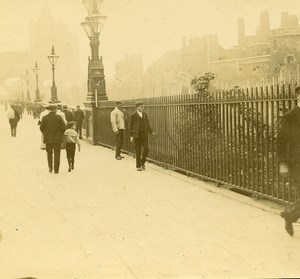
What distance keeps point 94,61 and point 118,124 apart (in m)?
5.81

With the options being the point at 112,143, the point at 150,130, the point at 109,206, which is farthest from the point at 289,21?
the point at 109,206

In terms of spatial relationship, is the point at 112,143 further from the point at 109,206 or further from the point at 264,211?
the point at 264,211

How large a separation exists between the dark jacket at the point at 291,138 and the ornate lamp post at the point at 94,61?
1420 centimetres

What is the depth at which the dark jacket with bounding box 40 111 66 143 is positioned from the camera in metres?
12.4

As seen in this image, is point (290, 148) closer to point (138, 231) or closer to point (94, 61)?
point (138, 231)

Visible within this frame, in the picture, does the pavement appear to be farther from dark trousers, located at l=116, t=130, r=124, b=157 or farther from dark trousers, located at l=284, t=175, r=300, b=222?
dark trousers, located at l=116, t=130, r=124, b=157

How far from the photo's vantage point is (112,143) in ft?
58.6

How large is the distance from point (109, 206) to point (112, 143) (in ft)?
31.2

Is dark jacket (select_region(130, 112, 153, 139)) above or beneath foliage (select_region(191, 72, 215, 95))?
beneath

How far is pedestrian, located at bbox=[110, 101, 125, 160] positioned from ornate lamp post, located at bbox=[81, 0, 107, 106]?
188 inches

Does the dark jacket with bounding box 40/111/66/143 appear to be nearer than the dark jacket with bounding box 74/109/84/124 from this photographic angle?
Yes

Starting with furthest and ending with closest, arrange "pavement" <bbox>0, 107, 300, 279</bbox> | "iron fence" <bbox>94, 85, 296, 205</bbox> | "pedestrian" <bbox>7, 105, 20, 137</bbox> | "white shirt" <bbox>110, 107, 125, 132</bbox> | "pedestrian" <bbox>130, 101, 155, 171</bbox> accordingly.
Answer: "pedestrian" <bbox>7, 105, 20, 137</bbox>, "white shirt" <bbox>110, 107, 125, 132</bbox>, "pedestrian" <bbox>130, 101, 155, 171</bbox>, "iron fence" <bbox>94, 85, 296, 205</bbox>, "pavement" <bbox>0, 107, 300, 279</bbox>

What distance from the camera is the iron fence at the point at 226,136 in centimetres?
766

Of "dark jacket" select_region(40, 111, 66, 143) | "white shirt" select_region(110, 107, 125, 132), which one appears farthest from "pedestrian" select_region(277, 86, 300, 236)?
"white shirt" select_region(110, 107, 125, 132)
